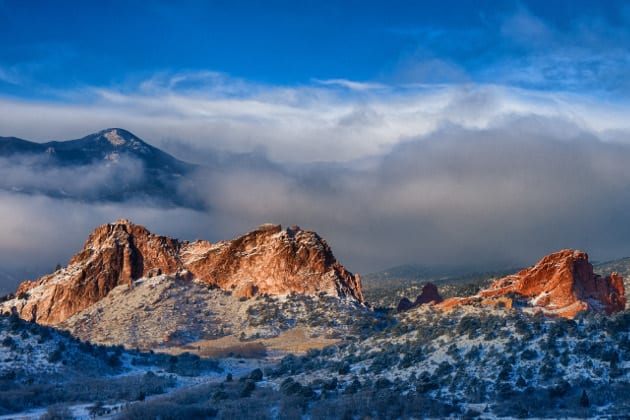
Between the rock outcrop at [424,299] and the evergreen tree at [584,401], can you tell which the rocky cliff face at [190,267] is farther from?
the evergreen tree at [584,401]

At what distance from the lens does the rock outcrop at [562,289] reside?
133 metres

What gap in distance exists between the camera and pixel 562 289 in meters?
136

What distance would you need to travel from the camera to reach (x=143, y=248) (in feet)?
620

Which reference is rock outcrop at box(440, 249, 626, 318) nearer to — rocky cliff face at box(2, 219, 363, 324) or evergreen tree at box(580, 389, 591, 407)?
rocky cliff face at box(2, 219, 363, 324)

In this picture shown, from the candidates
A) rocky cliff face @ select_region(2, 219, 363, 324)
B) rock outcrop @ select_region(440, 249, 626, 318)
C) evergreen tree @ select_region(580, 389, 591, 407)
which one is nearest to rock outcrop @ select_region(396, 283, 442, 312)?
rocky cliff face @ select_region(2, 219, 363, 324)

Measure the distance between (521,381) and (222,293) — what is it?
106859mm

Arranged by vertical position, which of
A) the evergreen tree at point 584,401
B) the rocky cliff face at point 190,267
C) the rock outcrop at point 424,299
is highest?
the rocky cliff face at point 190,267

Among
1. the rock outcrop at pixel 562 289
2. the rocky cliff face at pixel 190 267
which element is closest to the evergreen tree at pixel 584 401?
the rock outcrop at pixel 562 289

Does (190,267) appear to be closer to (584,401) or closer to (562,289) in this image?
(562,289)

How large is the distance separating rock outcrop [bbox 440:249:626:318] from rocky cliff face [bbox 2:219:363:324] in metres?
45.5

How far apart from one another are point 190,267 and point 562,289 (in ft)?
289

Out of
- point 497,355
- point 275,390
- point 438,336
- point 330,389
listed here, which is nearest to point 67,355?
point 275,390

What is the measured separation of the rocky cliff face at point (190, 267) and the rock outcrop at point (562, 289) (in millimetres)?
45487

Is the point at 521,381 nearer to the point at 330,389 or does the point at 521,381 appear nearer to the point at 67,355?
the point at 330,389
